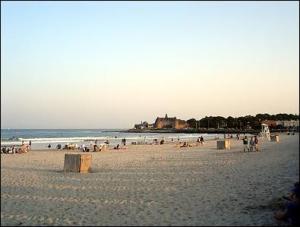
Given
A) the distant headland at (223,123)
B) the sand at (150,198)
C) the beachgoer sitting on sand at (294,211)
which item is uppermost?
the distant headland at (223,123)

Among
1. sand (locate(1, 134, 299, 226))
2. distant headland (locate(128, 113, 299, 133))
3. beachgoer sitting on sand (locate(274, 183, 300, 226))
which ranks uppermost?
distant headland (locate(128, 113, 299, 133))

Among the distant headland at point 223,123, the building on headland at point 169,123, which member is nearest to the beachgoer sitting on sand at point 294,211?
the distant headland at point 223,123

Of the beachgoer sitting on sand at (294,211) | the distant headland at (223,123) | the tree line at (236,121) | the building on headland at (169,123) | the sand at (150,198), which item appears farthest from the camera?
the building on headland at (169,123)

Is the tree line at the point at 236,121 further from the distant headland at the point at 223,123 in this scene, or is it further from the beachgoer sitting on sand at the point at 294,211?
the beachgoer sitting on sand at the point at 294,211

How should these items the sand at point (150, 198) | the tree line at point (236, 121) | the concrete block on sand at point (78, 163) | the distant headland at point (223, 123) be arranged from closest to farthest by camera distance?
→ the sand at point (150, 198) → the concrete block on sand at point (78, 163) → the distant headland at point (223, 123) → the tree line at point (236, 121)

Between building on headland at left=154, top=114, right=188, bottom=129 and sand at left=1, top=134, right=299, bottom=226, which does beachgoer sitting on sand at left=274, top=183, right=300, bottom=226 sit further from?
building on headland at left=154, top=114, right=188, bottom=129

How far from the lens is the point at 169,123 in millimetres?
196125

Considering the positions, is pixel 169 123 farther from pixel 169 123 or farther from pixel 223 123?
pixel 223 123

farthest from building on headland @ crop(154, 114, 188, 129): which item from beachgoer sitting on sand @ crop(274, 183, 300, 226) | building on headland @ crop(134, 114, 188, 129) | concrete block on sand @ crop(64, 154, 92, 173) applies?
beachgoer sitting on sand @ crop(274, 183, 300, 226)

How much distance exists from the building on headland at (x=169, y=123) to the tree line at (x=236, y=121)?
4.47 meters

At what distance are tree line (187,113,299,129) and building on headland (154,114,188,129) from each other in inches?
176

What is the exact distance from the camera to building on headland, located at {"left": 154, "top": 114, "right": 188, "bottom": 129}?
188m

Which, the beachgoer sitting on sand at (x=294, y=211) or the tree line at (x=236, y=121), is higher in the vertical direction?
the tree line at (x=236, y=121)

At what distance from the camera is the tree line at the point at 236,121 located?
148 m
